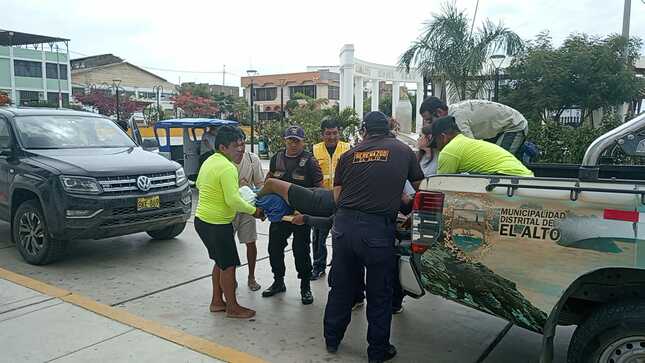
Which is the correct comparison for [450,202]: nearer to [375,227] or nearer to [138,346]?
[375,227]

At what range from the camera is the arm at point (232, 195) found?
4.21 m

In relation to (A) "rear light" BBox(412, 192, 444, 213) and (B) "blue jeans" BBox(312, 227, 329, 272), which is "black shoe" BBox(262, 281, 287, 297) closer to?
(B) "blue jeans" BBox(312, 227, 329, 272)

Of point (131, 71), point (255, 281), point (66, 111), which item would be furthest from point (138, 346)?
point (131, 71)

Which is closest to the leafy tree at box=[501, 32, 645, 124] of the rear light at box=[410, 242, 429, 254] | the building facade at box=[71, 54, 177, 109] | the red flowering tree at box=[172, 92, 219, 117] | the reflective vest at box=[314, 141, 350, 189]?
the reflective vest at box=[314, 141, 350, 189]

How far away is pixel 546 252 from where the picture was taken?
2697 mm

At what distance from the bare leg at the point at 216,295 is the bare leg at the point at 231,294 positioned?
0.13m

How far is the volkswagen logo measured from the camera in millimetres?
5988

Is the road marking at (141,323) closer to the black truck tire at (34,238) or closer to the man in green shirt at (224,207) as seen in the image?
the black truck tire at (34,238)

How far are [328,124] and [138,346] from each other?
9.06 feet

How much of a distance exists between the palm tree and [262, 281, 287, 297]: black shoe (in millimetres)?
10656

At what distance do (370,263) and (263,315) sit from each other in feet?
4.71

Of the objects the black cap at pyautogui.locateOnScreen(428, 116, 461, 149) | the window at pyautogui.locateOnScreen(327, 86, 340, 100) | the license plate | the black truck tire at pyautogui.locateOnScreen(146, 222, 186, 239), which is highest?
the window at pyautogui.locateOnScreen(327, 86, 340, 100)

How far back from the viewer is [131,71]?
6719 cm

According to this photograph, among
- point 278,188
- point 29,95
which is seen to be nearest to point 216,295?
point 278,188
